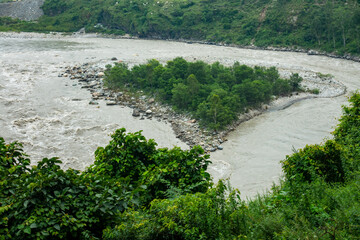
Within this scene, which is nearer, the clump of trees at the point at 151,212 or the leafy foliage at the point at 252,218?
the leafy foliage at the point at 252,218

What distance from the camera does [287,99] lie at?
2769 cm

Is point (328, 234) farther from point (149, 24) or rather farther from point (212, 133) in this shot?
point (149, 24)

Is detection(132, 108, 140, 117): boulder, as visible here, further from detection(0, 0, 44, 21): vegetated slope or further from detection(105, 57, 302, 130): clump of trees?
detection(0, 0, 44, 21): vegetated slope

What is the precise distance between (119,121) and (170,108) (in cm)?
439

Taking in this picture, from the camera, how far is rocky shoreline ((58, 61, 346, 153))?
21.0 meters

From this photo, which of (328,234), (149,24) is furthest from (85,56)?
(328,234)

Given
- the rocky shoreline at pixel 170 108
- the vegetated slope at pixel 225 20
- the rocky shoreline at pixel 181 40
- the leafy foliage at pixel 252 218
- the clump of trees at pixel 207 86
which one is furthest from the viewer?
the vegetated slope at pixel 225 20

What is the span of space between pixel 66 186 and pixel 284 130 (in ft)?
60.8

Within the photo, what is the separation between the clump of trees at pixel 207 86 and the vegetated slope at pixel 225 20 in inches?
711

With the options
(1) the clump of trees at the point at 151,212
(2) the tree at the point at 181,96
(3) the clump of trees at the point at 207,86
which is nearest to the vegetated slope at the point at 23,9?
(3) the clump of trees at the point at 207,86

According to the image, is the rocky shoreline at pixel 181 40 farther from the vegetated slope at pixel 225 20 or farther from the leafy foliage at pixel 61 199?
the leafy foliage at pixel 61 199

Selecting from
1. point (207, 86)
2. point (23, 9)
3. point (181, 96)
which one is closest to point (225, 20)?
point (207, 86)

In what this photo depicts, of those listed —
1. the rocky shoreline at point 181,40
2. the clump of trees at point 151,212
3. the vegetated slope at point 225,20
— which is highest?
the vegetated slope at point 225,20

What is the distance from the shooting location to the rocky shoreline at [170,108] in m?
21.0
